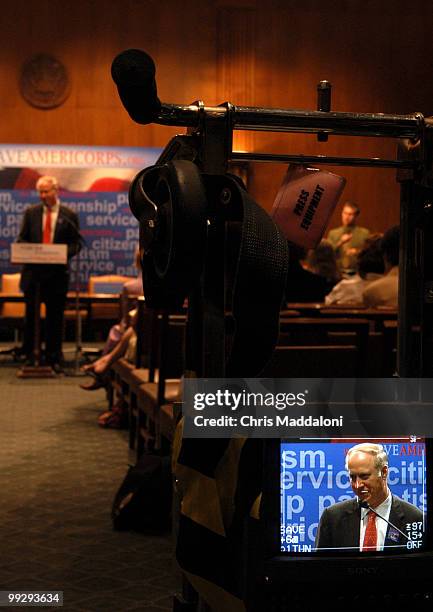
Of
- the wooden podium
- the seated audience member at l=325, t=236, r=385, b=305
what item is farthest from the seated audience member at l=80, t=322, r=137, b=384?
the wooden podium

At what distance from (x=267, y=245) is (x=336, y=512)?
49 centimetres

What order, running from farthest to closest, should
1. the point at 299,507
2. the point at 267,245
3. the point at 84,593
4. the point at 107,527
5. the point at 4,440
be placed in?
the point at 4,440 → the point at 107,527 → the point at 84,593 → the point at 299,507 → the point at 267,245

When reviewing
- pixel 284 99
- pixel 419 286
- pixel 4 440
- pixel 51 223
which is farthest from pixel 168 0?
pixel 419 286

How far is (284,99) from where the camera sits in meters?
11.7

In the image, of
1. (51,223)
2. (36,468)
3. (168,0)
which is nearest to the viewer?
(36,468)

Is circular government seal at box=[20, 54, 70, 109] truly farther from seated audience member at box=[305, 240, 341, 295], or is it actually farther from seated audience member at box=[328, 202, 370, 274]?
seated audience member at box=[305, 240, 341, 295]

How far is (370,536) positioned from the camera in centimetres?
166

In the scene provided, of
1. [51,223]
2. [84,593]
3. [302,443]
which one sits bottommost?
[84,593]

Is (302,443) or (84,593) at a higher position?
(302,443)

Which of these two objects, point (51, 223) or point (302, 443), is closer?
point (302, 443)

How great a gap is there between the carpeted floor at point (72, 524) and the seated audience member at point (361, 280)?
1789 millimetres

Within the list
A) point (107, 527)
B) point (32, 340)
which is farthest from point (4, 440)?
point (32, 340)

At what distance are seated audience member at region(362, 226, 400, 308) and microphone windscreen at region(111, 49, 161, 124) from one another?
3.57m

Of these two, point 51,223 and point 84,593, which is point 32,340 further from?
point 84,593
